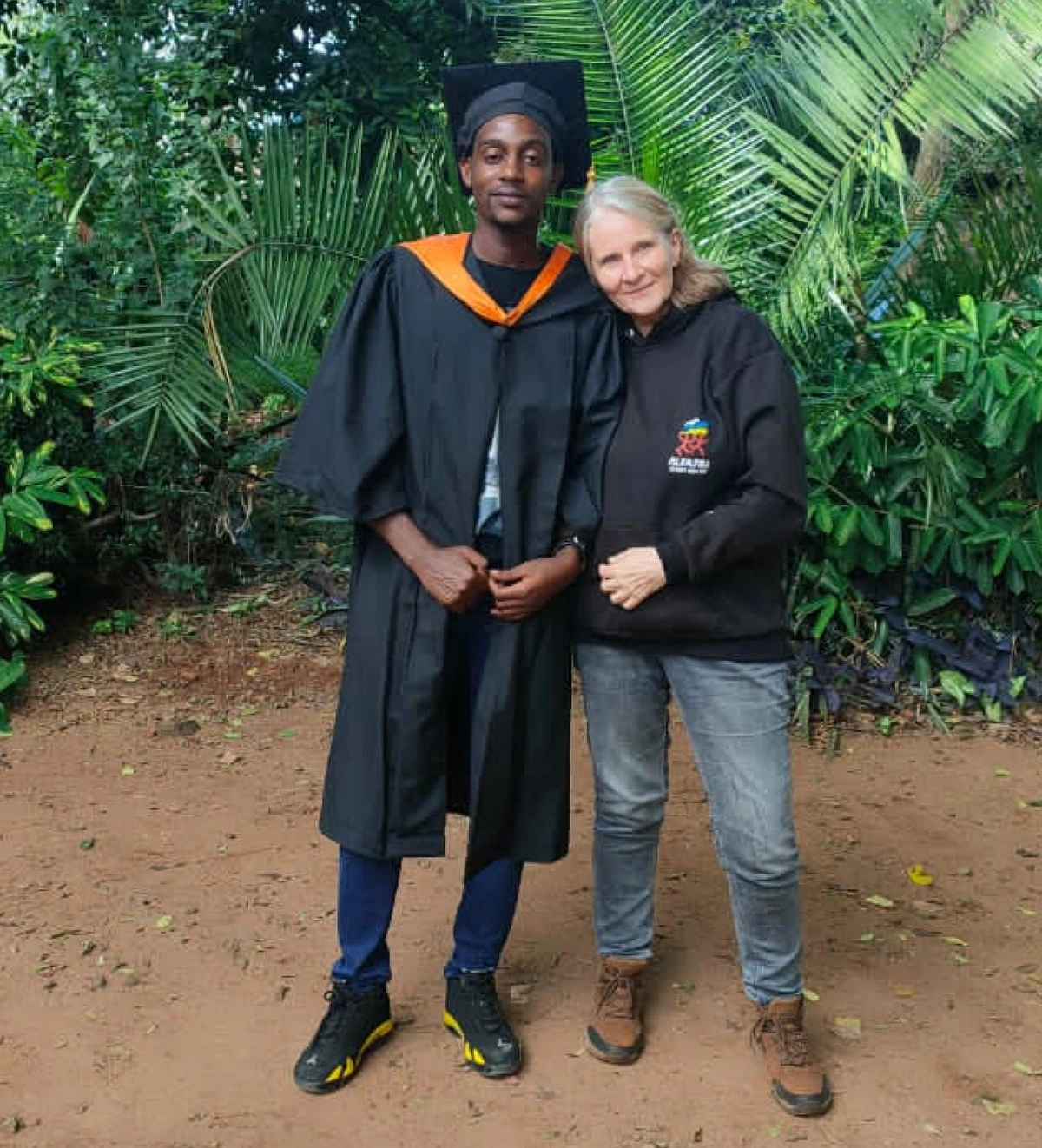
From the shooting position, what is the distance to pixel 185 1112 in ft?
8.96

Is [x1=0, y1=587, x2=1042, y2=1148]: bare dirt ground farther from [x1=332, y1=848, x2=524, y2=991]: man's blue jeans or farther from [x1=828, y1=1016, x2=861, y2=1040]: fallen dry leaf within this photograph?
[x1=332, y1=848, x2=524, y2=991]: man's blue jeans

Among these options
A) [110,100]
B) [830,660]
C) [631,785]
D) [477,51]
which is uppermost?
[477,51]

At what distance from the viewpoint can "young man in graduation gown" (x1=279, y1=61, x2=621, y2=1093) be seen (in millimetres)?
2539

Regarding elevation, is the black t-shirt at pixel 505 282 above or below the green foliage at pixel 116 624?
above

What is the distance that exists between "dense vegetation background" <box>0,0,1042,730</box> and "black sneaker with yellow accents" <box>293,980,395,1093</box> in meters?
2.43

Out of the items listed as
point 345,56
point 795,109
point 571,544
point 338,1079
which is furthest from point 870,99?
point 345,56

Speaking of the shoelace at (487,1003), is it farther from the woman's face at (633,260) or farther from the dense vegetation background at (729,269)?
the dense vegetation background at (729,269)

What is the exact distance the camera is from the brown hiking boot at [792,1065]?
2729 millimetres

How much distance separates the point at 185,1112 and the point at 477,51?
7000 mm

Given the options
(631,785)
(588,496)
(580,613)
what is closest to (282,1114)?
(631,785)

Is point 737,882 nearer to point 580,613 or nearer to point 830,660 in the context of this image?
point 580,613

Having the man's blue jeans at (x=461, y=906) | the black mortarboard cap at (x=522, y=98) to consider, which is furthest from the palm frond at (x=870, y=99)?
the man's blue jeans at (x=461, y=906)

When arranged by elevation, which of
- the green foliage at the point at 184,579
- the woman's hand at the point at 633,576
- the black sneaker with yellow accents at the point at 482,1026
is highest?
the woman's hand at the point at 633,576

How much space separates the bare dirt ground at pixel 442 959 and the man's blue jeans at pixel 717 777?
1.21 ft
